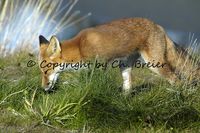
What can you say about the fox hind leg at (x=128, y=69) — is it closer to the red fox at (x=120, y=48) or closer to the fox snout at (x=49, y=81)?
the red fox at (x=120, y=48)

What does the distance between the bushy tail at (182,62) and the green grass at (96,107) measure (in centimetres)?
60

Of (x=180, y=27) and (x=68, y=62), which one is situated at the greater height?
(x=68, y=62)

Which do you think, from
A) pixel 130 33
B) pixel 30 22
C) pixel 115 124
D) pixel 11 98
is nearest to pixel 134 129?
pixel 115 124

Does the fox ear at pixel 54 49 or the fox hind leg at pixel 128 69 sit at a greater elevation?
→ the fox ear at pixel 54 49

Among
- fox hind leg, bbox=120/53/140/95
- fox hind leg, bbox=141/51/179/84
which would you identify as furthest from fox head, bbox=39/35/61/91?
fox hind leg, bbox=141/51/179/84

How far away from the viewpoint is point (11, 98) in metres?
6.54

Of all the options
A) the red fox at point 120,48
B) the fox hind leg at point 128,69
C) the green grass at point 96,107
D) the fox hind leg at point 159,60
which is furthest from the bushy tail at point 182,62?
the green grass at point 96,107

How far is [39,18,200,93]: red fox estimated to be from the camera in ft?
24.5

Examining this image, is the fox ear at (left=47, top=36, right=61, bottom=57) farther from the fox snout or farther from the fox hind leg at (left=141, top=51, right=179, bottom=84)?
the fox hind leg at (left=141, top=51, right=179, bottom=84)

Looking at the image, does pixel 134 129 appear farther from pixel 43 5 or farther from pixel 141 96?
pixel 43 5

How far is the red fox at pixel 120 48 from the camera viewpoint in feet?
24.5

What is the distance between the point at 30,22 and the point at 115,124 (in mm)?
4818

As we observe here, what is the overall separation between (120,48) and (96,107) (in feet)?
5.52

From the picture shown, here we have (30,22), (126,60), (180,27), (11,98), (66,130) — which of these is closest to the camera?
(66,130)
